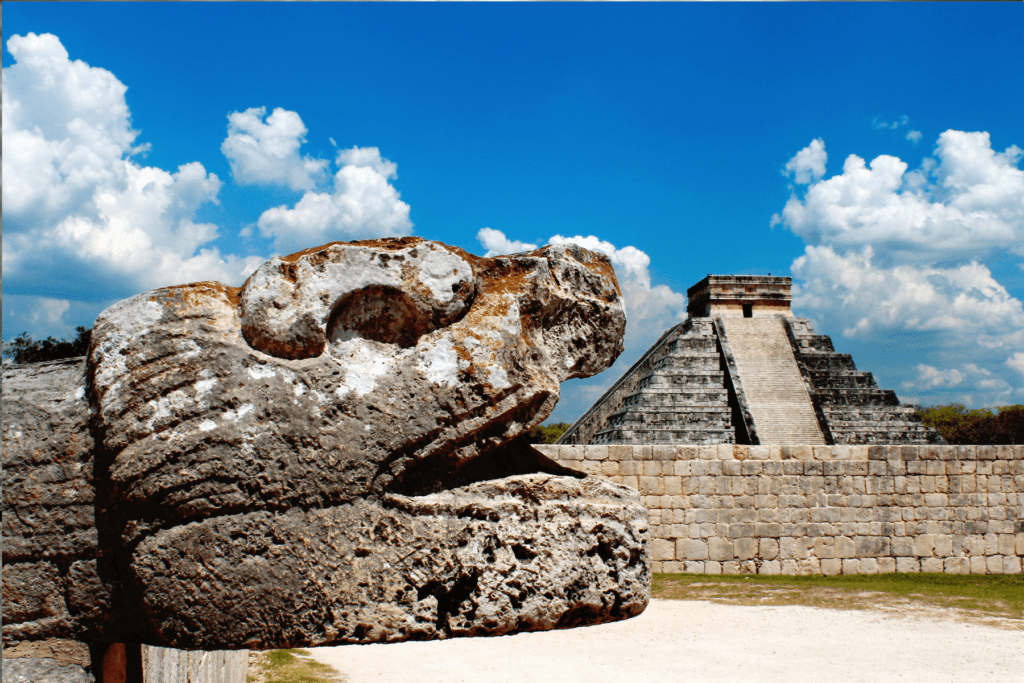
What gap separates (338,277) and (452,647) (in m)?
6.72

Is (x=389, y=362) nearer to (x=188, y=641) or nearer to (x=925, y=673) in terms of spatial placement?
(x=188, y=641)

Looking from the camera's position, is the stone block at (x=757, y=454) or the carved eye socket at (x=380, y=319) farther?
the stone block at (x=757, y=454)

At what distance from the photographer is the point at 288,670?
6262 millimetres

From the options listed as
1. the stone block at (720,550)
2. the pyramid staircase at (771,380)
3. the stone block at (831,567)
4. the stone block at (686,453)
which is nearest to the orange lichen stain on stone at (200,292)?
the stone block at (686,453)

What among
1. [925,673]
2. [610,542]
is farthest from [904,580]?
[610,542]

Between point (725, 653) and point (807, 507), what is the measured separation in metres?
4.76

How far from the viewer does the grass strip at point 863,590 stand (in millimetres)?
9258

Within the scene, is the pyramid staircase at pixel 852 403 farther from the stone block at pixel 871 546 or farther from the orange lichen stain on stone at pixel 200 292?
the orange lichen stain on stone at pixel 200 292

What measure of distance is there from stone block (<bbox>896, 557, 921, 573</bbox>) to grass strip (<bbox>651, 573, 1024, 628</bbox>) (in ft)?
0.35

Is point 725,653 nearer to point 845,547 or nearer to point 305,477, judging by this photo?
point 845,547

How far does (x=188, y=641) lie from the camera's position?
5.51 feet

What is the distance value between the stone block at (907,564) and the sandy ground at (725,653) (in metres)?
2.94

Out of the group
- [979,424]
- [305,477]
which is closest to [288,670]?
[305,477]

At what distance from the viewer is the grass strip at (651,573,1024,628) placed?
30.4 feet
